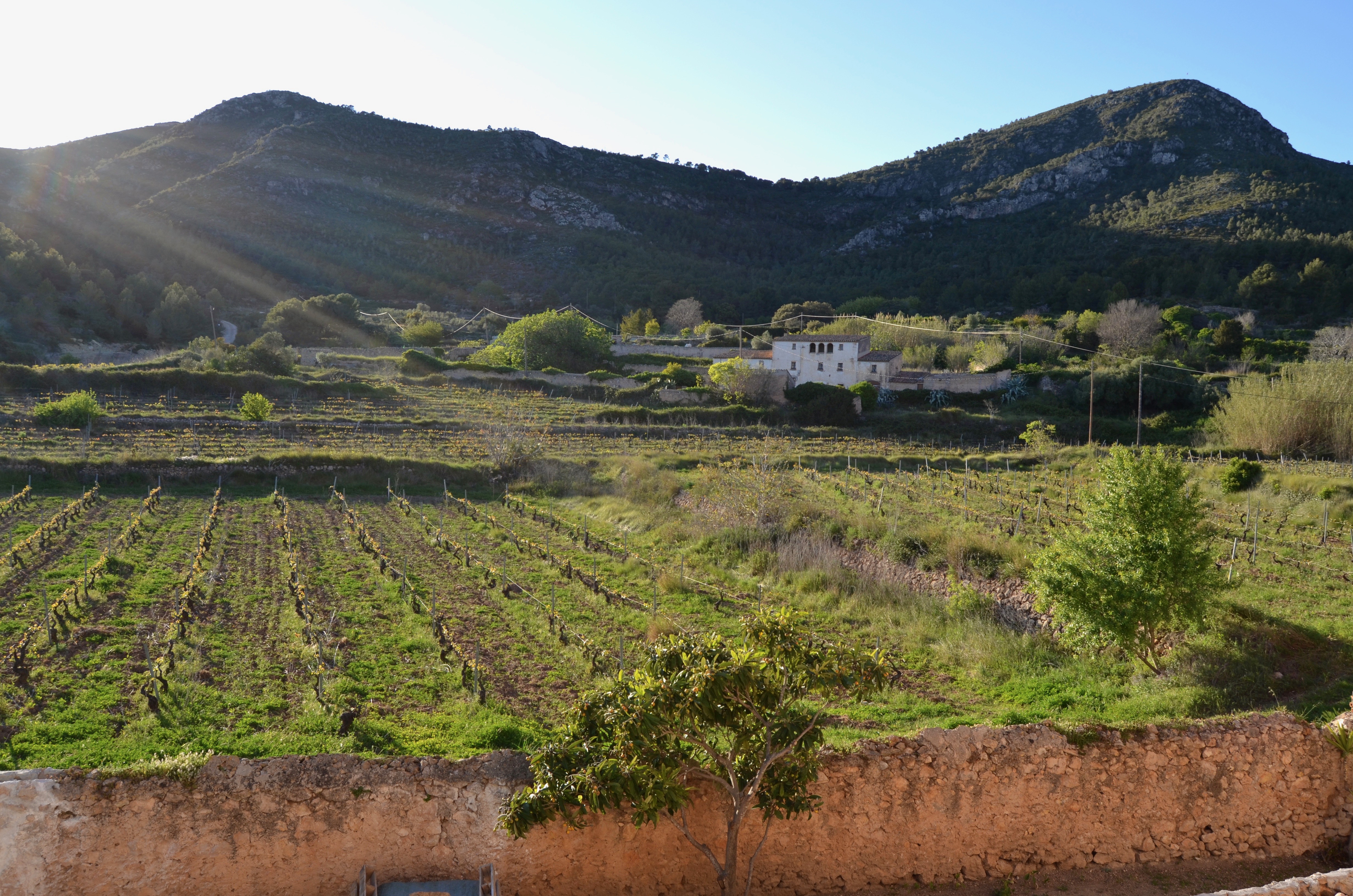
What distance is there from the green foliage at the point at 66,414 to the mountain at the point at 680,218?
120 ft

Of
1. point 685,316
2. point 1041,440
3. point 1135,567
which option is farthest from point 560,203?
point 1135,567

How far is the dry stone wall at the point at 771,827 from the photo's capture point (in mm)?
5715

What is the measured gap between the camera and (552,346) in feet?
189

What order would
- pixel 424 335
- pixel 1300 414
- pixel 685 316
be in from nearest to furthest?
pixel 1300 414 < pixel 424 335 < pixel 685 316

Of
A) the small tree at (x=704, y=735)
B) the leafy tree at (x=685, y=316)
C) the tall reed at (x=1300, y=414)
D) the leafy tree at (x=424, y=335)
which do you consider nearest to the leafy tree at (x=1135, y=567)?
the small tree at (x=704, y=735)

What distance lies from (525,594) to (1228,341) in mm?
55591

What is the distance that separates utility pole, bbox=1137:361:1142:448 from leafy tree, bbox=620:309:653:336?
40781 mm

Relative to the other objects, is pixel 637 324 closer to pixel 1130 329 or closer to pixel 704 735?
pixel 1130 329

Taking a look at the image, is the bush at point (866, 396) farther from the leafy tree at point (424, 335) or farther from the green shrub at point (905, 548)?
the leafy tree at point (424, 335)

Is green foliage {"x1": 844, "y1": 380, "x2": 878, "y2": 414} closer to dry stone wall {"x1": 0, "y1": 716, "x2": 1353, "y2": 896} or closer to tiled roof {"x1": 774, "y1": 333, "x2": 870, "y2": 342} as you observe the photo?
tiled roof {"x1": 774, "y1": 333, "x2": 870, "y2": 342}

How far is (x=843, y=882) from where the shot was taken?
263 inches

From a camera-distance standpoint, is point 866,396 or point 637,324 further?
point 637,324

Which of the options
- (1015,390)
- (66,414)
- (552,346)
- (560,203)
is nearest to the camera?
(66,414)

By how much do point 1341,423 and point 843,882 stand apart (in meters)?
33.2
